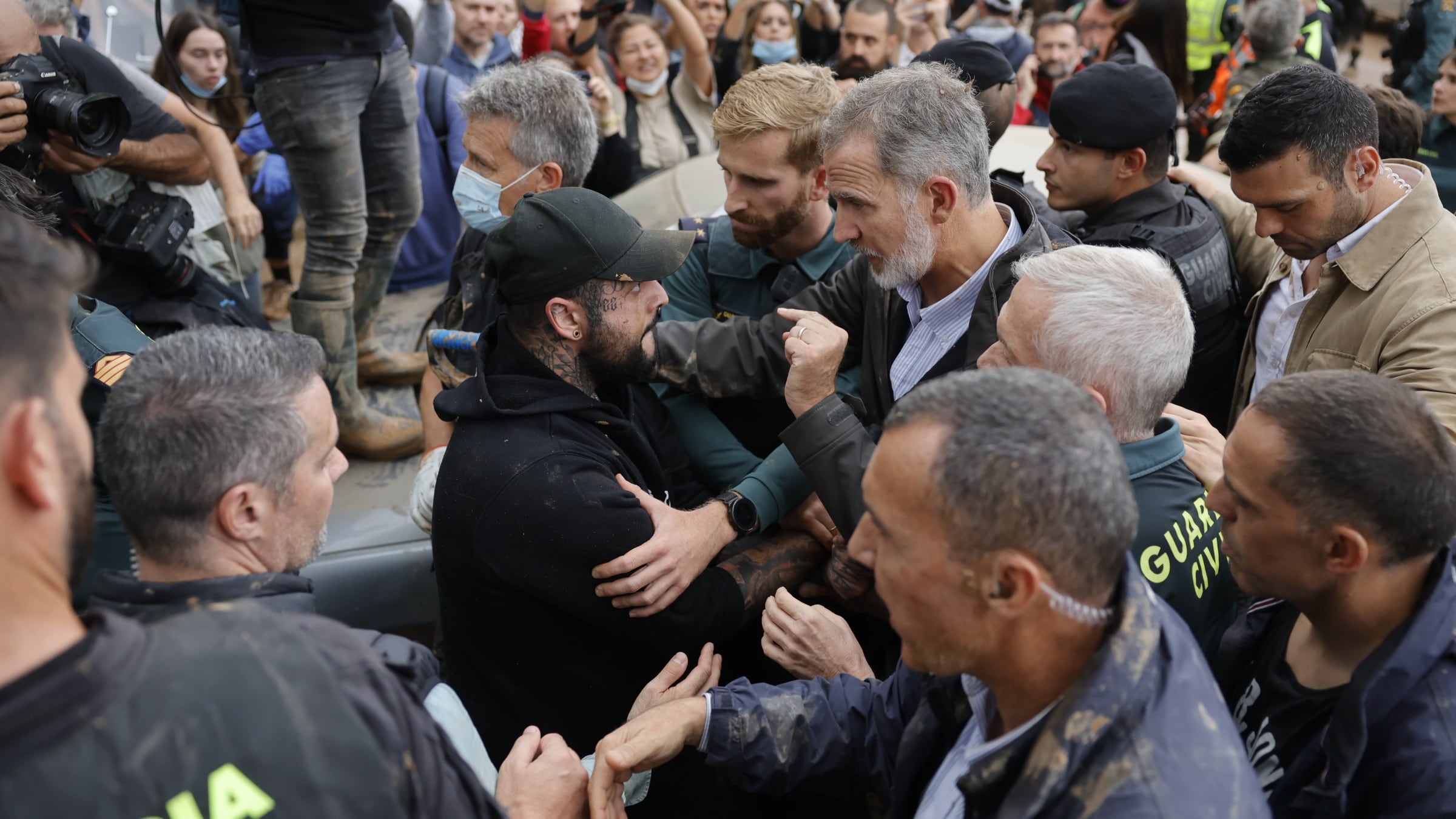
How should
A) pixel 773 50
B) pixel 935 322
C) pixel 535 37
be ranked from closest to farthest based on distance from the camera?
pixel 935 322 < pixel 773 50 < pixel 535 37

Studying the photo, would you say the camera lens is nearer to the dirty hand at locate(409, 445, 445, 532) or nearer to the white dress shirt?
the dirty hand at locate(409, 445, 445, 532)

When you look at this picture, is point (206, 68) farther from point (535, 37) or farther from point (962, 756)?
point (962, 756)

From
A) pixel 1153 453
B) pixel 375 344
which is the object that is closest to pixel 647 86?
pixel 375 344

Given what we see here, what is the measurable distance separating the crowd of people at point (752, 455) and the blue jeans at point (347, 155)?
0.02m

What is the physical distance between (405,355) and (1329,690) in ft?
14.1

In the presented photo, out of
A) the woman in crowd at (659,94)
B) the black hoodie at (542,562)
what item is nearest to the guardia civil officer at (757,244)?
the black hoodie at (542,562)

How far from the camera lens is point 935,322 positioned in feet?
9.62

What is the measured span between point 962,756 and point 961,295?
1485 mm

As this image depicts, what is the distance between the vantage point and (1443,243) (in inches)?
113

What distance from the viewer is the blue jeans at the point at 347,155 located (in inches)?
160

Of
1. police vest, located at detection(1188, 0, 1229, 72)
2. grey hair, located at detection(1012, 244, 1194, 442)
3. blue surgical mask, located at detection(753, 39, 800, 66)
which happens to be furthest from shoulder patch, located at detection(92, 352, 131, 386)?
police vest, located at detection(1188, 0, 1229, 72)

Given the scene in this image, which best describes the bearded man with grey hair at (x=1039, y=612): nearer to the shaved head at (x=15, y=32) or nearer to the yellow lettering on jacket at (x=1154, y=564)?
the yellow lettering on jacket at (x=1154, y=564)

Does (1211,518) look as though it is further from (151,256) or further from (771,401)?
(151,256)

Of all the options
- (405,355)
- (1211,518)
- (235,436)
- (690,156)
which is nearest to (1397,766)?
(1211,518)
